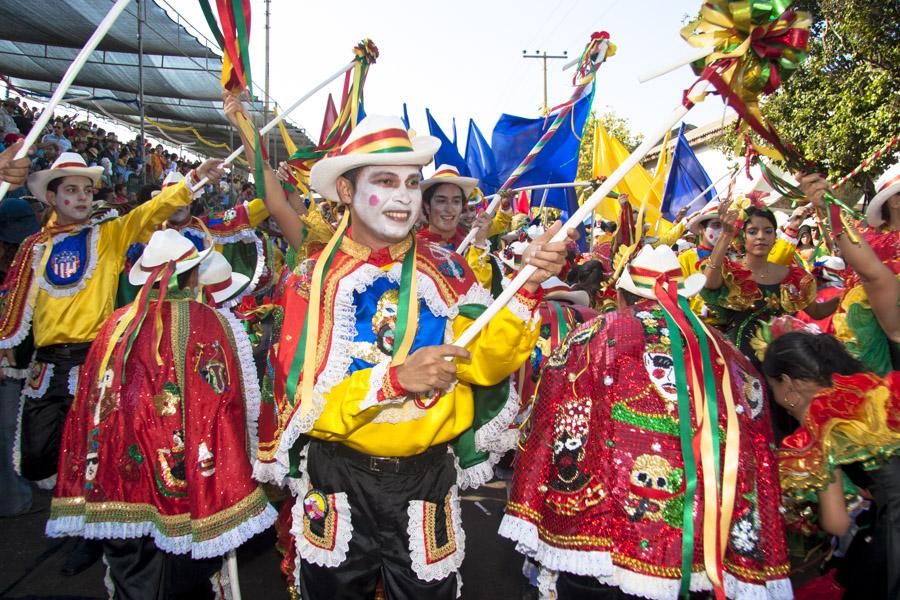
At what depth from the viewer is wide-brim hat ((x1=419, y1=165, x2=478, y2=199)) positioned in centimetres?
455

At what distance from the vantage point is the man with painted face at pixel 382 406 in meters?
2.44

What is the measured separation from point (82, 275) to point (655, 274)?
3810mm

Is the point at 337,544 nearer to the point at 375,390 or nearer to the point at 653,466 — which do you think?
the point at 375,390

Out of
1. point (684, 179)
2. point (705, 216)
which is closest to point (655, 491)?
point (705, 216)

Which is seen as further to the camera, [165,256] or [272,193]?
[272,193]

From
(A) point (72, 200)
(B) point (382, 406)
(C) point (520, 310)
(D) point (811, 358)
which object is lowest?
(B) point (382, 406)

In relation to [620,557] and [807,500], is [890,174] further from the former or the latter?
[620,557]

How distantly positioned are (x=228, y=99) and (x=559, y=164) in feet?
12.8

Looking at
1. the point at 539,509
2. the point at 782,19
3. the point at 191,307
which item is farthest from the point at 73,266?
the point at 782,19

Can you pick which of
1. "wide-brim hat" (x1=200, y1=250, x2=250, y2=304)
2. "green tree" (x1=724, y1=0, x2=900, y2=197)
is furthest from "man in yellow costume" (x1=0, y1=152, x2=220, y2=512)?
"green tree" (x1=724, y1=0, x2=900, y2=197)

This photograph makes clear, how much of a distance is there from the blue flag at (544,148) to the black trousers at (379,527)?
3.14 metres

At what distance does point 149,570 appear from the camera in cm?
328

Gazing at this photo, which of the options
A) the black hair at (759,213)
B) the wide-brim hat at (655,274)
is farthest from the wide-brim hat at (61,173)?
the black hair at (759,213)

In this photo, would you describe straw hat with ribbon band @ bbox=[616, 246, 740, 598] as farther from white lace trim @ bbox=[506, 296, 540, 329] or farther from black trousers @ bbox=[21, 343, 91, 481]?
black trousers @ bbox=[21, 343, 91, 481]
